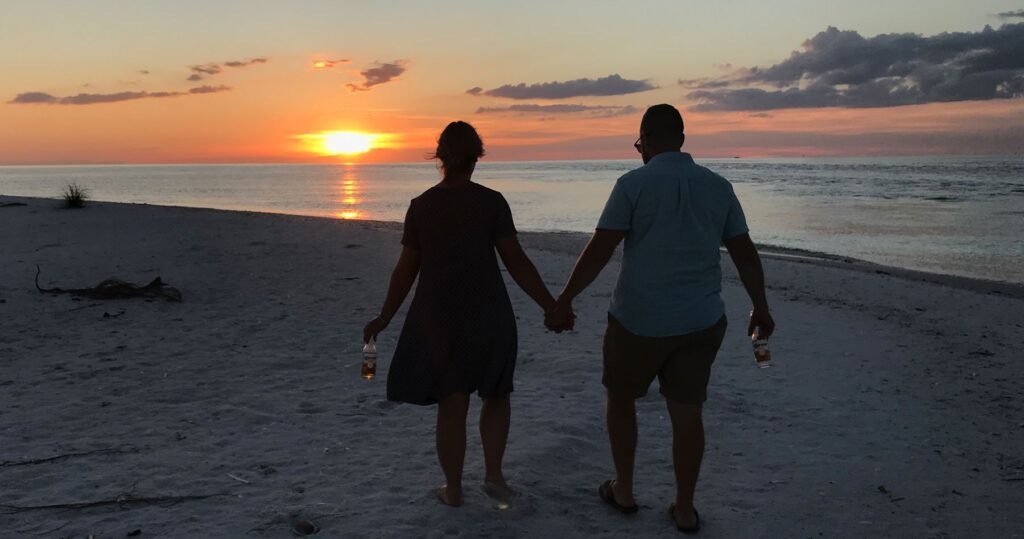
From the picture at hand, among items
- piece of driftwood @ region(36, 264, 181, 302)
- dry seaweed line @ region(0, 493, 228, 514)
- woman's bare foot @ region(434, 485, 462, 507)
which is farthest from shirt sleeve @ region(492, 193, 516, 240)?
piece of driftwood @ region(36, 264, 181, 302)

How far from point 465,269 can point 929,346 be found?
657 cm

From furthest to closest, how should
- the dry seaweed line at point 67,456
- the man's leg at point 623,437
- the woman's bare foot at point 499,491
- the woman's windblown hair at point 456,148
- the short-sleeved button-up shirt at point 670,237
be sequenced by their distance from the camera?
the dry seaweed line at point 67,456 < the woman's bare foot at point 499,491 < the man's leg at point 623,437 < the woman's windblown hair at point 456,148 < the short-sleeved button-up shirt at point 670,237

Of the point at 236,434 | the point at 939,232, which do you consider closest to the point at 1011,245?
the point at 939,232

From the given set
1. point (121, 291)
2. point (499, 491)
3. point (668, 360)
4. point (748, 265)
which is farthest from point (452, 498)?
point (121, 291)

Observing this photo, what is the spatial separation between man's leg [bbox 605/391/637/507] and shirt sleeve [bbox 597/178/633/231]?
0.86m

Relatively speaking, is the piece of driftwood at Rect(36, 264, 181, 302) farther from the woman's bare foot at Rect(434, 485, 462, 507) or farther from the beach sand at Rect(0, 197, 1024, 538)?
the woman's bare foot at Rect(434, 485, 462, 507)

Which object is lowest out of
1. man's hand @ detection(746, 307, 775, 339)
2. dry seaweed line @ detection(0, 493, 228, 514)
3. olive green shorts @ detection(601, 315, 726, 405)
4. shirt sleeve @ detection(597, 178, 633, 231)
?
dry seaweed line @ detection(0, 493, 228, 514)

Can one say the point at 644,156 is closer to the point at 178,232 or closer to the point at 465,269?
the point at 465,269

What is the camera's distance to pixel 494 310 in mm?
3688

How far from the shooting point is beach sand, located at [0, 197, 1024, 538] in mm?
3922

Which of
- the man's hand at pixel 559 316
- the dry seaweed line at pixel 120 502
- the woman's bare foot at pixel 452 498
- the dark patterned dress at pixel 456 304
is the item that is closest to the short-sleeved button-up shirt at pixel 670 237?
the man's hand at pixel 559 316

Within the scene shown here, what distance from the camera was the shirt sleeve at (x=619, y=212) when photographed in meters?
3.38

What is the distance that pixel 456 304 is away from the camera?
365 cm

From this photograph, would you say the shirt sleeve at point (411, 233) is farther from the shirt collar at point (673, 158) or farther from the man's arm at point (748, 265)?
the man's arm at point (748, 265)
